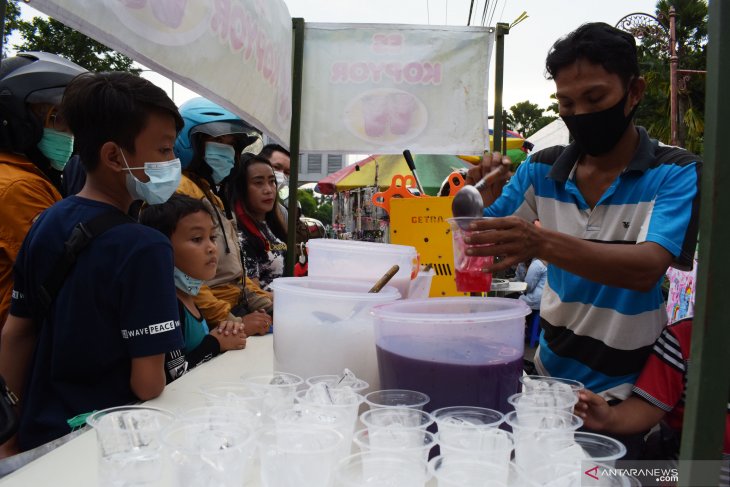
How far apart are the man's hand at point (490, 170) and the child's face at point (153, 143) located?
49.7 inches

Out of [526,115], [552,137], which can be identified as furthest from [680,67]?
[526,115]

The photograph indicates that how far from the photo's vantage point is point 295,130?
3.05m

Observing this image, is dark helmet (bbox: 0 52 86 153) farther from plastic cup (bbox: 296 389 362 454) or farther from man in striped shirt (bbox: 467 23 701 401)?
man in striped shirt (bbox: 467 23 701 401)

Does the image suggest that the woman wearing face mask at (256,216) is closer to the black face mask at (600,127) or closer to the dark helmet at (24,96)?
the dark helmet at (24,96)

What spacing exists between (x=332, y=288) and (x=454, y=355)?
21.3 inches

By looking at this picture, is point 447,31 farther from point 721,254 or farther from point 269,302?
point 721,254

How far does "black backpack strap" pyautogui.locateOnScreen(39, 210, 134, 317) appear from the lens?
150 centimetres

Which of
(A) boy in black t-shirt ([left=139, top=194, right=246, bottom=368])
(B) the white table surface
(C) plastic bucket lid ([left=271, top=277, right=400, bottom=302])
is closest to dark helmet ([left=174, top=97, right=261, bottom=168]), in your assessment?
(A) boy in black t-shirt ([left=139, top=194, right=246, bottom=368])

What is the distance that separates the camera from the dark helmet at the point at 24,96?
233cm

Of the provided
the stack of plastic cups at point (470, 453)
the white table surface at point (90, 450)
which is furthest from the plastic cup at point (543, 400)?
the white table surface at point (90, 450)

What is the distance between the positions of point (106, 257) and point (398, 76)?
6.88 feet

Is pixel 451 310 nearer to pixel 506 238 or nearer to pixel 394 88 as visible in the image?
pixel 506 238

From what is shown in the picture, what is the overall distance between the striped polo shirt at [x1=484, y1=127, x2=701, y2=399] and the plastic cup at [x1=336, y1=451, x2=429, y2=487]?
43.2 inches

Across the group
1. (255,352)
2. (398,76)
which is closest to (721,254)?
(255,352)
